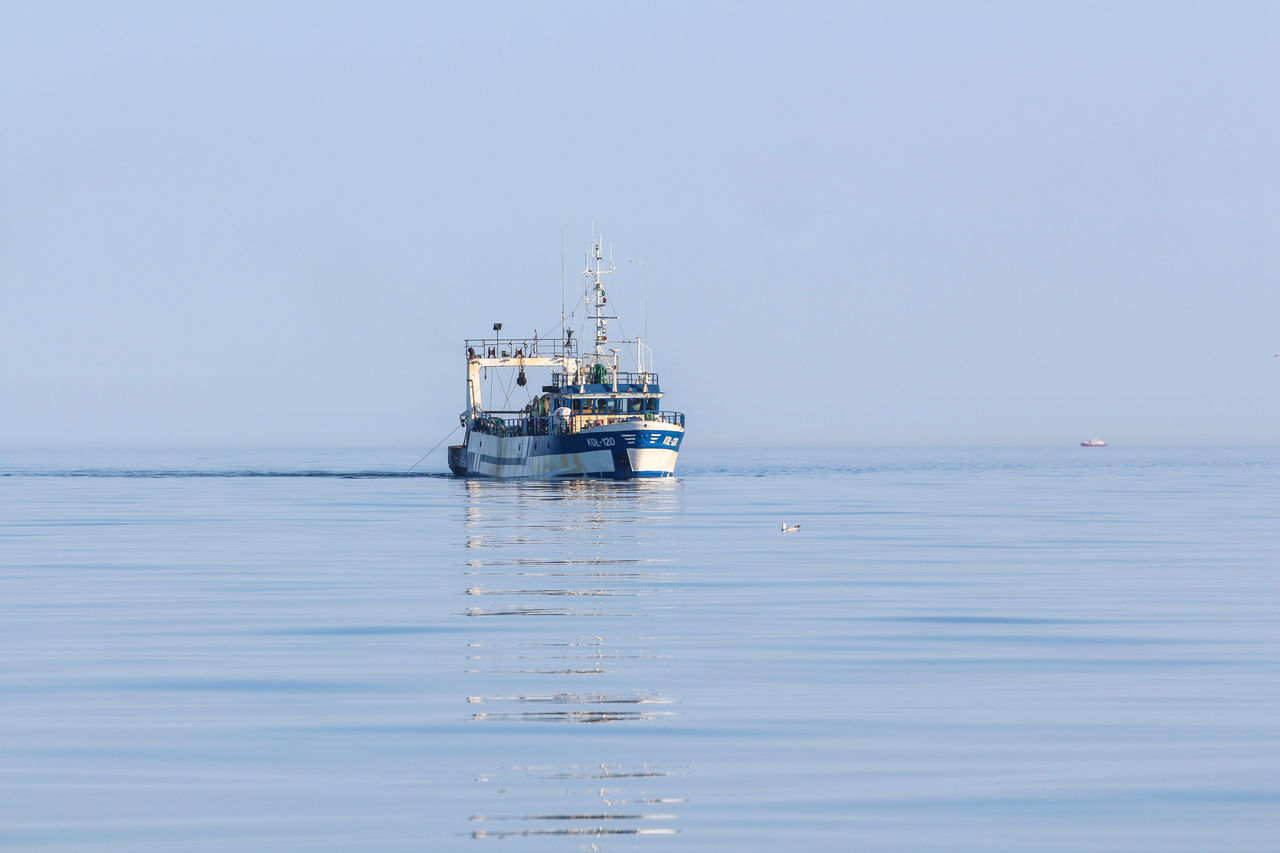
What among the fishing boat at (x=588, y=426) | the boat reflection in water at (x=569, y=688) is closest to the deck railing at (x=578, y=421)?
the fishing boat at (x=588, y=426)

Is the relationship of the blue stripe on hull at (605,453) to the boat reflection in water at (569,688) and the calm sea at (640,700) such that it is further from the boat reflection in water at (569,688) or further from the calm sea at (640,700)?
the calm sea at (640,700)

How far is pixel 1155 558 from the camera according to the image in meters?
46.6

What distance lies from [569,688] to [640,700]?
142 cm

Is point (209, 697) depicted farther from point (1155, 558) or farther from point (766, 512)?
point (766, 512)

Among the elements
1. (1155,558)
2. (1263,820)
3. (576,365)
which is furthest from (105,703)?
(576,365)

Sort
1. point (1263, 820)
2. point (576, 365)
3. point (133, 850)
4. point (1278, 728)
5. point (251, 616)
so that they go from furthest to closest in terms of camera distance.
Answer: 1. point (576, 365)
2. point (251, 616)
3. point (1278, 728)
4. point (1263, 820)
5. point (133, 850)

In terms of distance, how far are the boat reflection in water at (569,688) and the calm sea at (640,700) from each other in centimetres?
7

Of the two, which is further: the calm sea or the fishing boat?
the fishing boat

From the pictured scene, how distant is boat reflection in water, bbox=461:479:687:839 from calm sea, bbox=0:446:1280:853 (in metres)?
0.07

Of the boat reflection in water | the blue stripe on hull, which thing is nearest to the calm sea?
the boat reflection in water

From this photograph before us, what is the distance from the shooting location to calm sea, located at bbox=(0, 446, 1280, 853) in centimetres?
1425

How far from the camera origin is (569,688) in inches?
857

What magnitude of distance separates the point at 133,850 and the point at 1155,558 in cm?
3776

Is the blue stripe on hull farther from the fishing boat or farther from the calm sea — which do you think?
the calm sea
